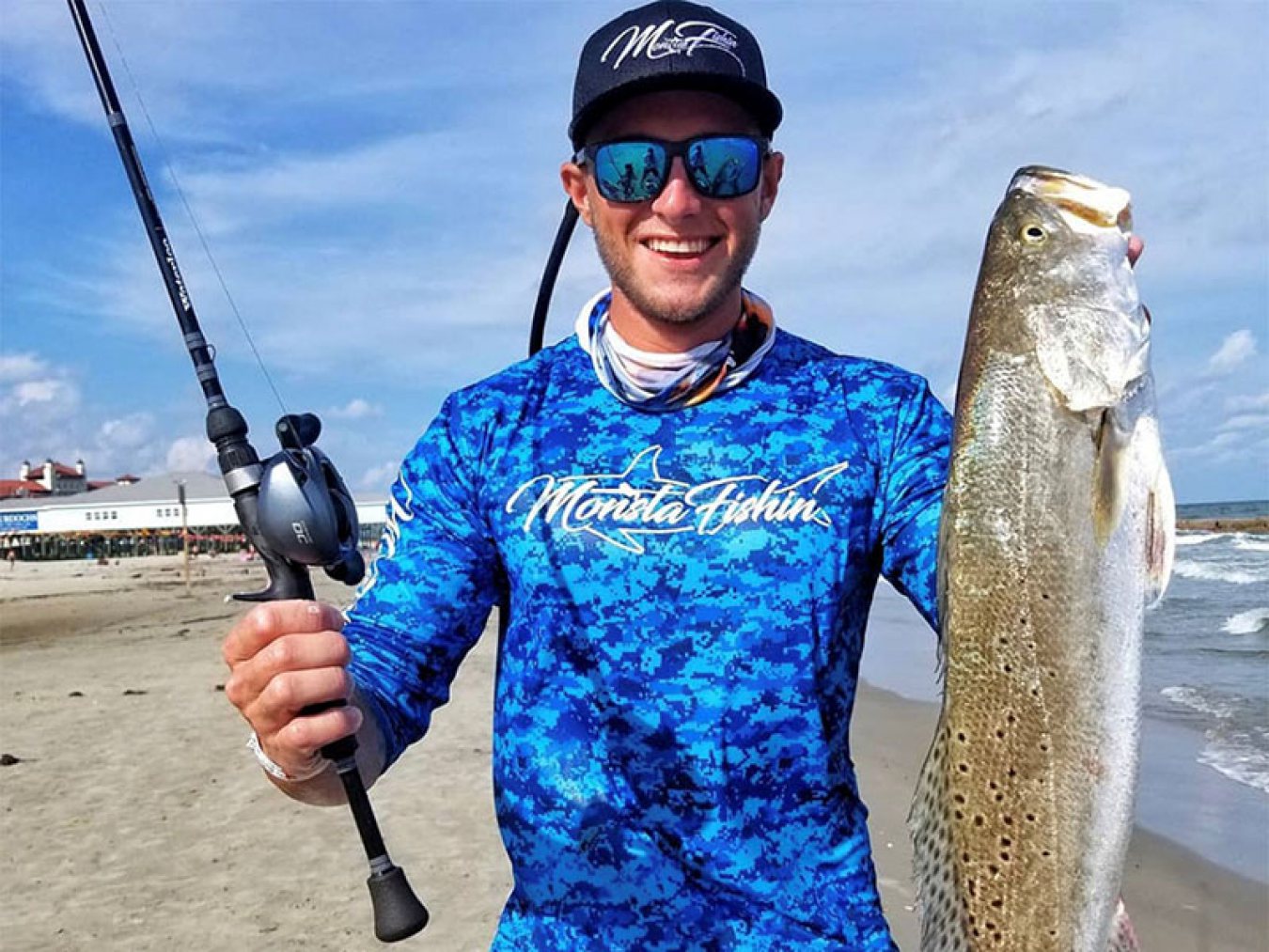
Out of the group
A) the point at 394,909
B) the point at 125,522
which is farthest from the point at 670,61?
the point at 125,522

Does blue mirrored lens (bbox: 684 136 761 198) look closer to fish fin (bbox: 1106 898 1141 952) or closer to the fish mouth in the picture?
the fish mouth

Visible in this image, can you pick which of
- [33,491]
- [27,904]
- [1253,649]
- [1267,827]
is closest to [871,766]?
[1267,827]

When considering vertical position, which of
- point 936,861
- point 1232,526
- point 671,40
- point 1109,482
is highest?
point 671,40

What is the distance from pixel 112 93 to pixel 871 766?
9.76 m

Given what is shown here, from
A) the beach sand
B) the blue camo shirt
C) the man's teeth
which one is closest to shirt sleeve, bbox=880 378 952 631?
the blue camo shirt

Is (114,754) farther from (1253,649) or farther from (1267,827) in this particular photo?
(1253,649)

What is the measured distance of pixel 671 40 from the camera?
2920mm

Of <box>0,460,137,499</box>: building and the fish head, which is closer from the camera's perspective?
the fish head

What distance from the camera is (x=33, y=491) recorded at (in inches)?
4505

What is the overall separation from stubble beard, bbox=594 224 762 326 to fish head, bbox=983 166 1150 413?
0.72 metres

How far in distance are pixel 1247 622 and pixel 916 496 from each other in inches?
832

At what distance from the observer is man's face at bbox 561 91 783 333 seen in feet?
9.66

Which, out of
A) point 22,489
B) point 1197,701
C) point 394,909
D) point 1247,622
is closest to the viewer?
point 394,909

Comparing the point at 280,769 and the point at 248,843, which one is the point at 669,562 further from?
the point at 248,843
